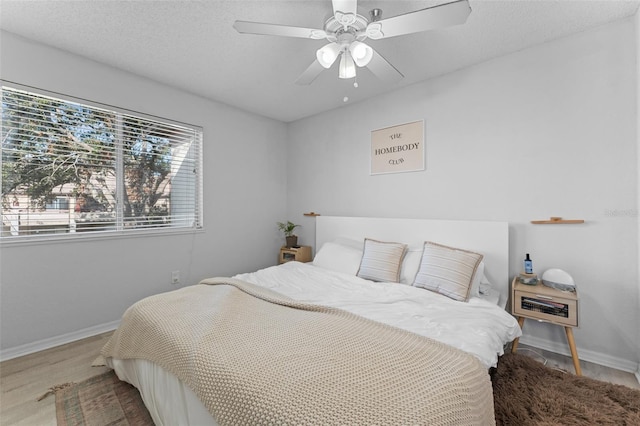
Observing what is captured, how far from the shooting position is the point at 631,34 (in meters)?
1.94

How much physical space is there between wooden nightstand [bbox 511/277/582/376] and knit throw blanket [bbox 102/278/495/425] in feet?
3.78

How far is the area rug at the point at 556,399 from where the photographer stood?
1468 mm

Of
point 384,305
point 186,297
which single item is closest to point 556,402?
point 384,305

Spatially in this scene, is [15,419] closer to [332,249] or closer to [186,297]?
[186,297]

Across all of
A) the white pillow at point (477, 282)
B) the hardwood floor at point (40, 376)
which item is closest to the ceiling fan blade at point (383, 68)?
the white pillow at point (477, 282)

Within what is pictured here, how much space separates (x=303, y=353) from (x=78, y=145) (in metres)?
2.69

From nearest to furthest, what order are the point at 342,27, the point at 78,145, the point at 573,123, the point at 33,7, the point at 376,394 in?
the point at 376,394, the point at 342,27, the point at 33,7, the point at 573,123, the point at 78,145

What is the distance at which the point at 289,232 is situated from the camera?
13.1ft

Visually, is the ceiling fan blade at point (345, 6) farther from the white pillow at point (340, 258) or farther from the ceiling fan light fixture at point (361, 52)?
the white pillow at point (340, 258)

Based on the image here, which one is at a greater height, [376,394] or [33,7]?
[33,7]

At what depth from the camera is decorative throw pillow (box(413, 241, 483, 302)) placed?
2.03 m

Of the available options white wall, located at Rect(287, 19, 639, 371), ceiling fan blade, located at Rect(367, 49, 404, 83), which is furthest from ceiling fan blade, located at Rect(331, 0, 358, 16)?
white wall, located at Rect(287, 19, 639, 371)

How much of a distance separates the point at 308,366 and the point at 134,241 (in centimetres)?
250

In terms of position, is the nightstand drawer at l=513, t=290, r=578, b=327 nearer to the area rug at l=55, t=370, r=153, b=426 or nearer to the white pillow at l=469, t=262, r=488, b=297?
the white pillow at l=469, t=262, r=488, b=297
